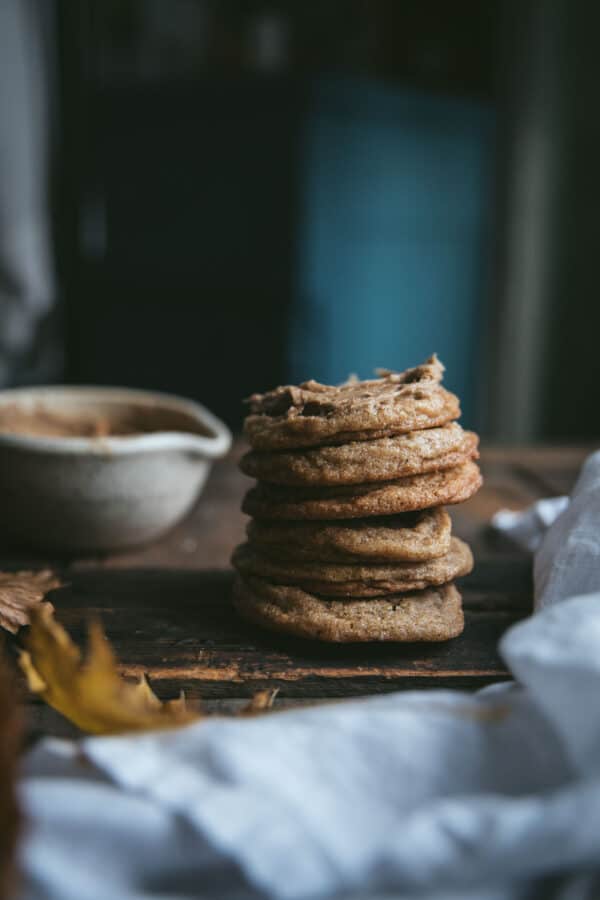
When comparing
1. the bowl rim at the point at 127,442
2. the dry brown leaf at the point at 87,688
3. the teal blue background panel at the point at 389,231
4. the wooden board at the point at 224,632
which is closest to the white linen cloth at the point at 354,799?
the dry brown leaf at the point at 87,688

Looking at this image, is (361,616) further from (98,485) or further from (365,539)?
(98,485)

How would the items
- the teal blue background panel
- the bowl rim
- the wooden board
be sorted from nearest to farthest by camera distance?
the wooden board
the bowl rim
the teal blue background panel

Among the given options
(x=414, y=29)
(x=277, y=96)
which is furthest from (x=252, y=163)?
(x=414, y=29)

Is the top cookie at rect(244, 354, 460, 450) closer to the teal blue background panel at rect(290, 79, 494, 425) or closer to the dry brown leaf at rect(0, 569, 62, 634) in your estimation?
the dry brown leaf at rect(0, 569, 62, 634)

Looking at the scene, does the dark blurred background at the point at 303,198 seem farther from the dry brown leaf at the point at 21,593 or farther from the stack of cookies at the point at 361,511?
the stack of cookies at the point at 361,511

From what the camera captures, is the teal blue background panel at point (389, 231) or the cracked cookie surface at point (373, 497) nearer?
the cracked cookie surface at point (373, 497)

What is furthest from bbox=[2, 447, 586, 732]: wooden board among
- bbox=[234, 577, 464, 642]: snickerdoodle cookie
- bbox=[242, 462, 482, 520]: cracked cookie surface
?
bbox=[242, 462, 482, 520]: cracked cookie surface
